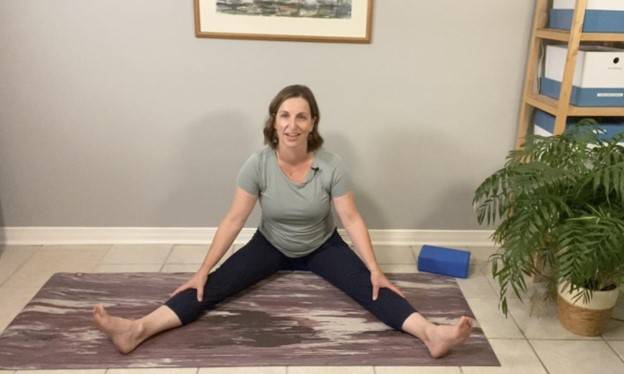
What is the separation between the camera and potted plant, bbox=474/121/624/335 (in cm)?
176

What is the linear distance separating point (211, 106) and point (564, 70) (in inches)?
61.1

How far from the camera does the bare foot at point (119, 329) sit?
1765 millimetres

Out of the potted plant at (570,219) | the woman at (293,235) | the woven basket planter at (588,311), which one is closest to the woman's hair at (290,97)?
the woman at (293,235)

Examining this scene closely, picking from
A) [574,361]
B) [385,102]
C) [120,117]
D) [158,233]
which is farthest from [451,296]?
[120,117]

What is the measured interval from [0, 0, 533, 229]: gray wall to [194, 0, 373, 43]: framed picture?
0.17 ft

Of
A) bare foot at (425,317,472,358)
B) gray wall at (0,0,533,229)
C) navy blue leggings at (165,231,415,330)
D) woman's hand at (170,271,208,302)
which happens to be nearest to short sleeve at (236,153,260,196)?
navy blue leggings at (165,231,415,330)

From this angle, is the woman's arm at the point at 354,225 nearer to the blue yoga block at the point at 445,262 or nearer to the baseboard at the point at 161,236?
the blue yoga block at the point at 445,262

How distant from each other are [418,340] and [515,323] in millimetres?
445

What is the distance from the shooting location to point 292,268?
234 centimetres

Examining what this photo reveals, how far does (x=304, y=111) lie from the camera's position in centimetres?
198

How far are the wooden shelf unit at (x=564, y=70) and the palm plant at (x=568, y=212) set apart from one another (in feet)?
0.54

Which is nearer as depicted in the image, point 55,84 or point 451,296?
point 451,296

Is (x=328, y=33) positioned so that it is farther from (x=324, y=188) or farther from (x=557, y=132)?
(x=557, y=132)

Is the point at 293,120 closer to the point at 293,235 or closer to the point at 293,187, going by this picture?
the point at 293,187
